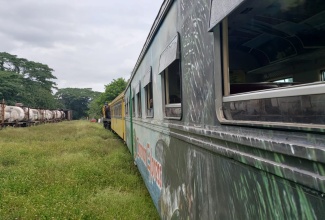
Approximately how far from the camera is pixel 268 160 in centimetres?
122

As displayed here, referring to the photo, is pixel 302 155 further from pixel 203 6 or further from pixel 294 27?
pixel 294 27

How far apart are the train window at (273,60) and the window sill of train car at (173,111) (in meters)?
0.53

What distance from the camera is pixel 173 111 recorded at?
303cm

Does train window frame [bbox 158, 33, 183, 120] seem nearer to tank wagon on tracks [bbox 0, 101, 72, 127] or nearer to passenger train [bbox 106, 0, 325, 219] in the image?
passenger train [bbox 106, 0, 325, 219]

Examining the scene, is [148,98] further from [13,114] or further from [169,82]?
[13,114]

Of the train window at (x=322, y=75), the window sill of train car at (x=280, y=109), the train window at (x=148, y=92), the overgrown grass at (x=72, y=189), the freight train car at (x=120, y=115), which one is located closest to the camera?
the window sill of train car at (x=280, y=109)

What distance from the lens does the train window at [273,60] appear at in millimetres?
1135

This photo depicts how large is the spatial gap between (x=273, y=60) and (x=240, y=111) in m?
2.52

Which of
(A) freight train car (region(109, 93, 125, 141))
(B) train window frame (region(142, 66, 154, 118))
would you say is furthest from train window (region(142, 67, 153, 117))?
(A) freight train car (region(109, 93, 125, 141))

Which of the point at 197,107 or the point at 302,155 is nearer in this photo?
the point at 302,155

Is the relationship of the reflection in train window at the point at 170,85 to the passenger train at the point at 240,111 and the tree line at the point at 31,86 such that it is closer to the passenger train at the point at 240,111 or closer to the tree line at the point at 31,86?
the passenger train at the point at 240,111

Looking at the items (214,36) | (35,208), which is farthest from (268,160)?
(35,208)

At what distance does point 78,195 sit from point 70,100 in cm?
8049

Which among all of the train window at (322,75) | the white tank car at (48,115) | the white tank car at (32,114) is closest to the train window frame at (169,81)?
the train window at (322,75)
